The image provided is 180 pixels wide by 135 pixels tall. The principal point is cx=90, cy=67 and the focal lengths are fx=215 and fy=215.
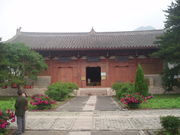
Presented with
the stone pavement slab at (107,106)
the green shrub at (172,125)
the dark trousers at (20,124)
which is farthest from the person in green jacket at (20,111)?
the stone pavement slab at (107,106)

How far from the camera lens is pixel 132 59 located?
20.9m

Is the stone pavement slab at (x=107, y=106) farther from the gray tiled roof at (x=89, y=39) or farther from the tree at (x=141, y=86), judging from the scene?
the gray tiled roof at (x=89, y=39)

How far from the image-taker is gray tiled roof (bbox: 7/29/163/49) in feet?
67.3

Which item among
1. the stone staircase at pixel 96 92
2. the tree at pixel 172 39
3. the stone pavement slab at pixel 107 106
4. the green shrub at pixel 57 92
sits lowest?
the stone pavement slab at pixel 107 106

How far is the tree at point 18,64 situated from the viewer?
583 inches

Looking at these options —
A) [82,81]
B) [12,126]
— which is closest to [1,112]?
[12,126]

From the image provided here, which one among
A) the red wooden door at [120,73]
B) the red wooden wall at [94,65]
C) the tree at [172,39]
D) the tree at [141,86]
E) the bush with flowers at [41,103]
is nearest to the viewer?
the bush with flowers at [41,103]

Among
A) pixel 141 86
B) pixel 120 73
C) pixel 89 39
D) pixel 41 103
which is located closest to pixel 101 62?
pixel 120 73

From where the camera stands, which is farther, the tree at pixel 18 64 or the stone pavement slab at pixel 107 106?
the tree at pixel 18 64

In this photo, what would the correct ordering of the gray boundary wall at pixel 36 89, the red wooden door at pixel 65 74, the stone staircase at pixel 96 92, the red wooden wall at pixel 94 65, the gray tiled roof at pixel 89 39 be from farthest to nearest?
the red wooden door at pixel 65 74, the red wooden wall at pixel 94 65, the gray tiled roof at pixel 89 39, the gray boundary wall at pixel 36 89, the stone staircase at pixel 96 92

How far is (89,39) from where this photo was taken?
23.8m

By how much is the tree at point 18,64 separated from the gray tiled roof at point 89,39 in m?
3.53

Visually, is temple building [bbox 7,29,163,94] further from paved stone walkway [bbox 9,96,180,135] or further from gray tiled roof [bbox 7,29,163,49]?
paved stone walkway [bbox 9,96,180,135]

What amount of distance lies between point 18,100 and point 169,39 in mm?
12722
